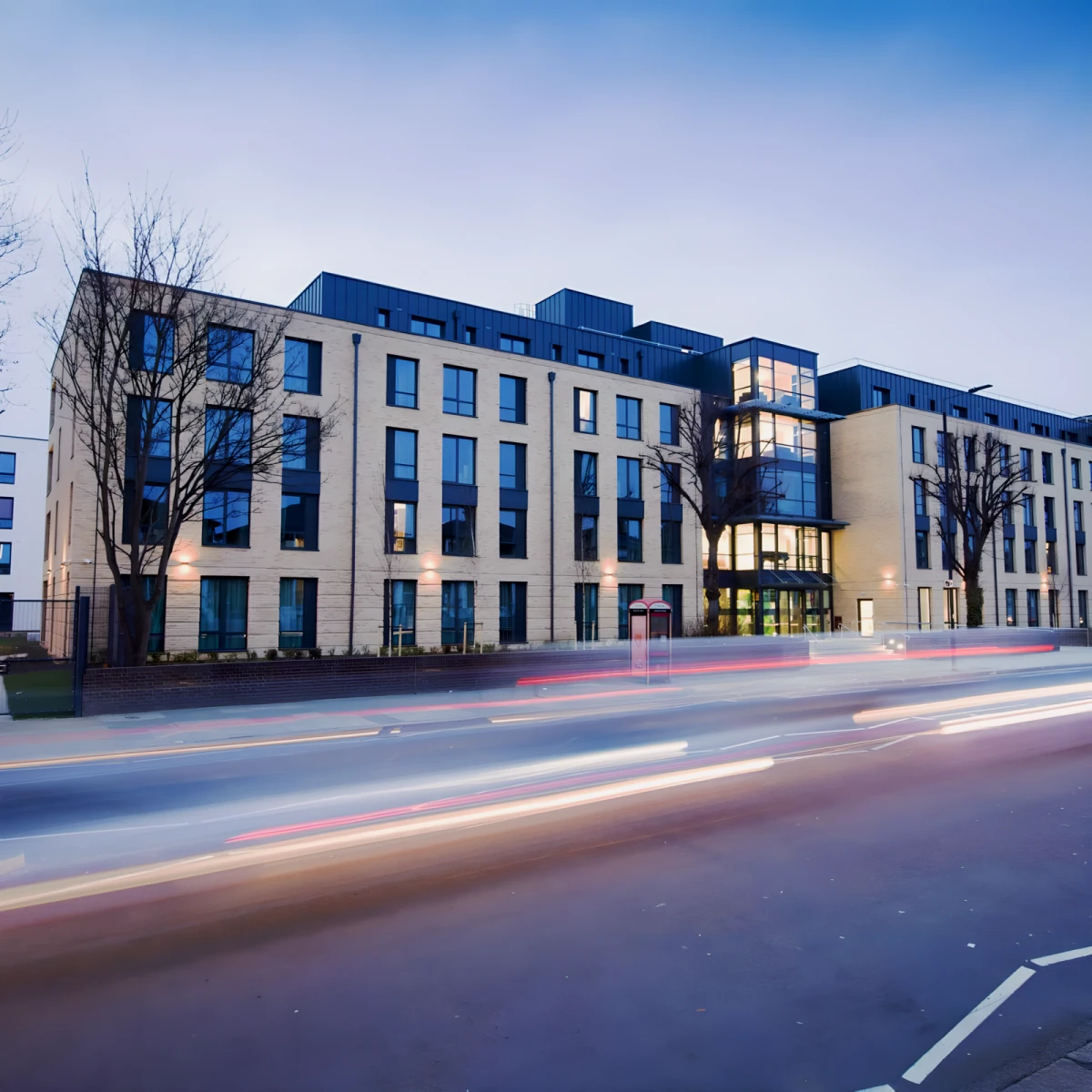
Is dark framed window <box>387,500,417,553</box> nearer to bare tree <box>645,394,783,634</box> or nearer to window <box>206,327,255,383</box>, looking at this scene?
window <box>206,327,255,383</box>

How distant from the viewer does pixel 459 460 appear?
32.3 m

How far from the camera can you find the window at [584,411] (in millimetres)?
35656

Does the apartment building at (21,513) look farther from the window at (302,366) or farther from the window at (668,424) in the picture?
the window at (668,424)

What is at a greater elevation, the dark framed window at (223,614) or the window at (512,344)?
the window at (512,344)

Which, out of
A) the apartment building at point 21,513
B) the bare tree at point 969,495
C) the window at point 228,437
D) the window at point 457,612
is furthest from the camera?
the apartment building at point 21,513

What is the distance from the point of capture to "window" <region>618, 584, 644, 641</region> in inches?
1385

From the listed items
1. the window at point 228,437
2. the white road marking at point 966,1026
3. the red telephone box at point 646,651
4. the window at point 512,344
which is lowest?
the white road marking at point 966,1026

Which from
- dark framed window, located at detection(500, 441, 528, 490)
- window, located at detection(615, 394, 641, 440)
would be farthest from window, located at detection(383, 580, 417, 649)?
window, located at detection(615, 394, 641, 440)

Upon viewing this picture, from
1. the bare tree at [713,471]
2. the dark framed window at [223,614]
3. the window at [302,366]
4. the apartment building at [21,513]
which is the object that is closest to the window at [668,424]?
the bare tree at [713,471]

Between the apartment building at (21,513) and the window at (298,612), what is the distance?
3797 centimetres

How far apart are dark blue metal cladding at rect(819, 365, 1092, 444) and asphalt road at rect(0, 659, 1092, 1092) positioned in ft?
136

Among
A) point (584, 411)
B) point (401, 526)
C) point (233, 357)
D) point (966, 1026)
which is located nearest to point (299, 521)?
point (401, 526)

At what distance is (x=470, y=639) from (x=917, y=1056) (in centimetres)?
2777

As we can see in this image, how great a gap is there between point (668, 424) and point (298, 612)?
20.1 meters
